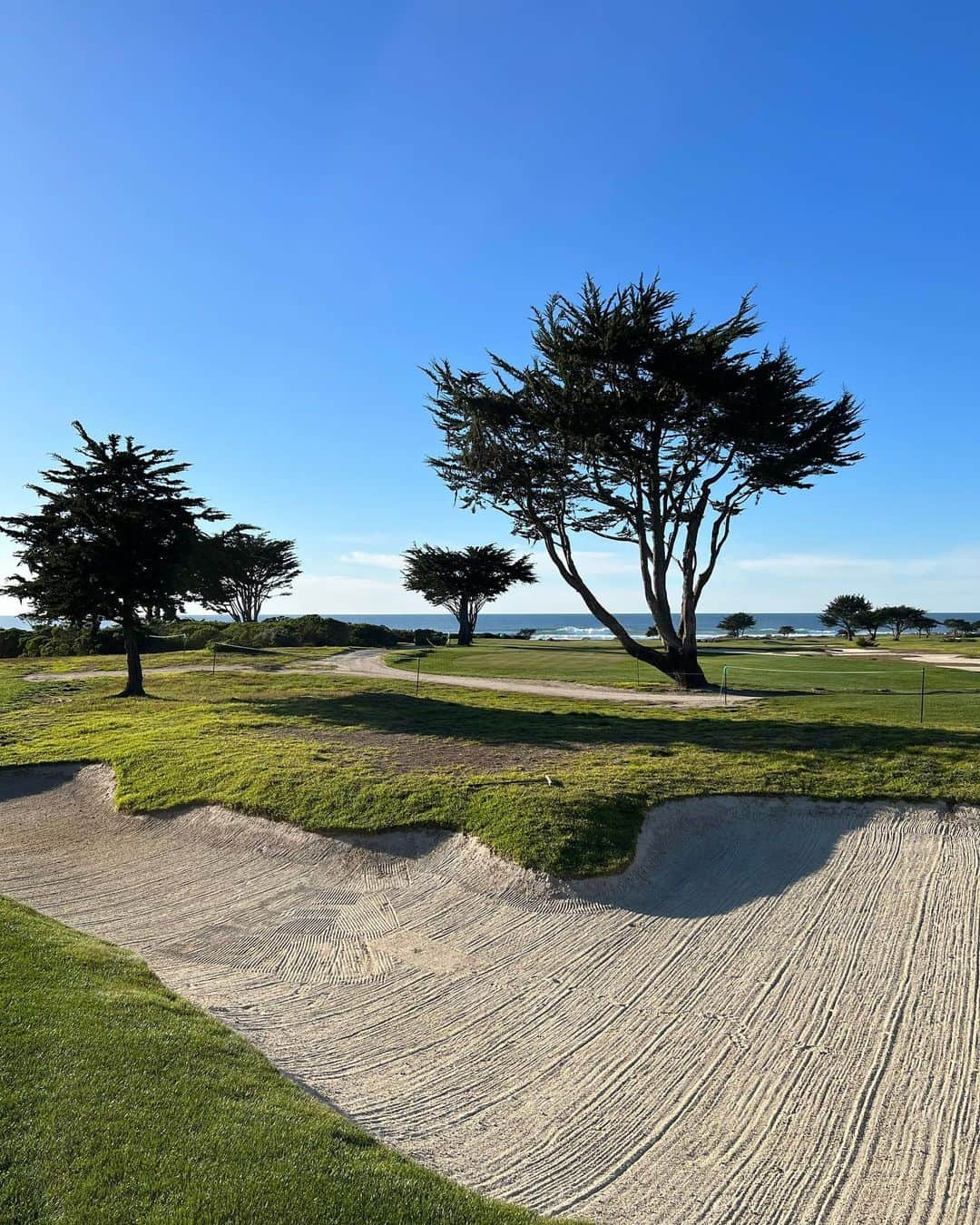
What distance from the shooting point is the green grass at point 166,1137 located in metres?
3.54

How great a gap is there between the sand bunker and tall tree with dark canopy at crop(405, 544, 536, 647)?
51.4 meters

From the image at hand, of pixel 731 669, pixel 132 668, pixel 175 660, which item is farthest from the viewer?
pixel 175 660

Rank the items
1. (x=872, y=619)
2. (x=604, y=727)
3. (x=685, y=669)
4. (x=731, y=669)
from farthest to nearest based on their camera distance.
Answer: (x=872, y=619) < (x=731, y=669) < (x=685, y=669) < (x=604, y=727)

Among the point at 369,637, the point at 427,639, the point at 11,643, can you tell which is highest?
the point at 369,637

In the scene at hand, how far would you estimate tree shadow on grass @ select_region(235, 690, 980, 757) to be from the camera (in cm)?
1454

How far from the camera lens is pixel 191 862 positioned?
10586 mm

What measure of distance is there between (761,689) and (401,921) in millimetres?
20640

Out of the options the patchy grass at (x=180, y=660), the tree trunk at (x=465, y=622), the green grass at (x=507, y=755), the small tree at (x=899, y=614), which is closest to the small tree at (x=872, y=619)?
the small tree at (x=899, y=614)

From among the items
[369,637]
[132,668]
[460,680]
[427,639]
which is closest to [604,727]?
[460,680]

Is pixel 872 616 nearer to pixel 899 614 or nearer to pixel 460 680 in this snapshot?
pixel 899 614

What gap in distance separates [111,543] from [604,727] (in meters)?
17.2

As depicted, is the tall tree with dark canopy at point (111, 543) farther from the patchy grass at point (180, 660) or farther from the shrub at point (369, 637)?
the shrub at point (369, 637)

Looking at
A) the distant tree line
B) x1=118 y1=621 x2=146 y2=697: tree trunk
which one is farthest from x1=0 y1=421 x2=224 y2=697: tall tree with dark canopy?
the distant tree line

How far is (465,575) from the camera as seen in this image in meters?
63.3
